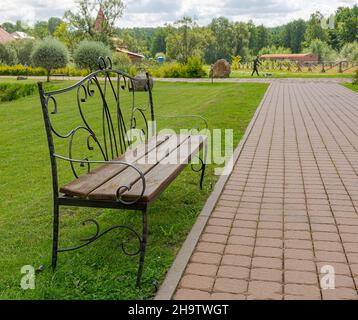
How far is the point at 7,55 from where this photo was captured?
41594mm

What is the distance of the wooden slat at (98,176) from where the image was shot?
116 inches

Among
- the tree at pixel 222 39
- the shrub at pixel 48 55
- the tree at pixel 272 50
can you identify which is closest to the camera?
the shrub at pixel 48 55

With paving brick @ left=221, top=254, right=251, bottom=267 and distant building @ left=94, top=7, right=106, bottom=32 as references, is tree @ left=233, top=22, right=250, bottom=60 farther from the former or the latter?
paving brick @ left=221, top=254, right=251, bottom=267

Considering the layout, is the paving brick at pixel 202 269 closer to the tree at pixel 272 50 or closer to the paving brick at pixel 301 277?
the paving brick at pixel 301 277

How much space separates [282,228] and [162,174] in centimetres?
120

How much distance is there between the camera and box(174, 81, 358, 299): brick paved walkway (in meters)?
2.86

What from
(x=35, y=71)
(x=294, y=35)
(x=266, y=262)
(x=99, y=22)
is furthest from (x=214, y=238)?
(x=294, y=35)

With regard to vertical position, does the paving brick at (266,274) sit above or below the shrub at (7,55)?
below

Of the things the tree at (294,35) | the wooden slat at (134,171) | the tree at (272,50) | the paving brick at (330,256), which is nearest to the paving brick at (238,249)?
the paving brick at (330,256)

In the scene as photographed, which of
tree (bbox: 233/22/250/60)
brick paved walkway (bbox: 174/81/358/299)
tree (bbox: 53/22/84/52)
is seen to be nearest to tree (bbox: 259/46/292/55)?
tree (bbox: 233/22/250/60)

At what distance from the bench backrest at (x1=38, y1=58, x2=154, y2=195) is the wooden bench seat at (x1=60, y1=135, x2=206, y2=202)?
0.61ft

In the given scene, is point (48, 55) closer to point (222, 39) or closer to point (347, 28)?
point (222, 39)
